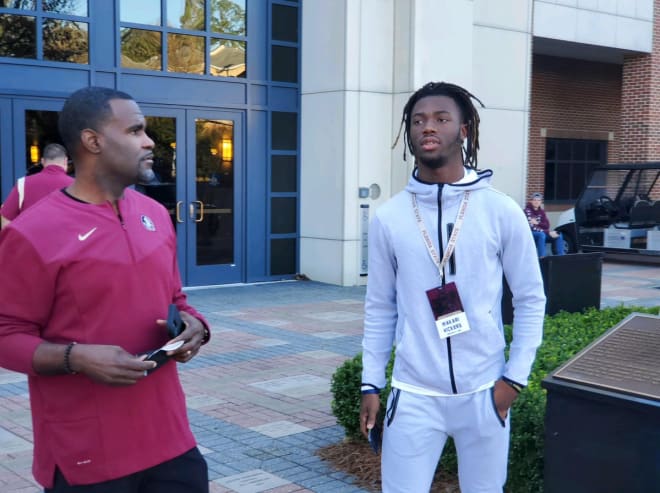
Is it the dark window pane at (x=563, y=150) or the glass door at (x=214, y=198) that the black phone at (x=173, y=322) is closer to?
the glass door at (x=214, y=198)

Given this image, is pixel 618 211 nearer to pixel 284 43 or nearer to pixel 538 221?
pixel 538 221

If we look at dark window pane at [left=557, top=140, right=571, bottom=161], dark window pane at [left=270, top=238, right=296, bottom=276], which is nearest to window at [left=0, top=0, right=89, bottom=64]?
dark window pane at [left=270, top=238, right=296, bottom=276]

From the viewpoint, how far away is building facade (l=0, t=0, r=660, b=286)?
11016 mm

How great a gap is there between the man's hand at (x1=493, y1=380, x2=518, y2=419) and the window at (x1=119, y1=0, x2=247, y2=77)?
984cm

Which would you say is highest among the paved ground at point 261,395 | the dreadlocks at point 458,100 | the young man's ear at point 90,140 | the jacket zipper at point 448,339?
the dreadlocks at point 458,100

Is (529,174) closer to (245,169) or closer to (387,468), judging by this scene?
(245,169)

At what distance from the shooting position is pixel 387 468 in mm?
2836

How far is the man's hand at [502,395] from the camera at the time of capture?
2.74 meters

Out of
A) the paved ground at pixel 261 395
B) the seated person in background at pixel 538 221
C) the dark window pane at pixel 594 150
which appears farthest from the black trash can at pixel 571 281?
the dark window pane at pixel 594 150

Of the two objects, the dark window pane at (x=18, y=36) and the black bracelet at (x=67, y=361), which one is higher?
the dark window pane at (x=18, y=36)

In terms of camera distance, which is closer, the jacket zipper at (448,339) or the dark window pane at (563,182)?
the jacket zipper at (448,339)

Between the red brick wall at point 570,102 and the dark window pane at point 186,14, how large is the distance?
10846 mm

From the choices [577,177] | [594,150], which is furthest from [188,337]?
[594,150]

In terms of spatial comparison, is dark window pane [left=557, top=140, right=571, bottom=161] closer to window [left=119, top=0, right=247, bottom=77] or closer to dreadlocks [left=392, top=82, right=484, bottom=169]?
window [left=119, top=0, right=247, bottom=77]
